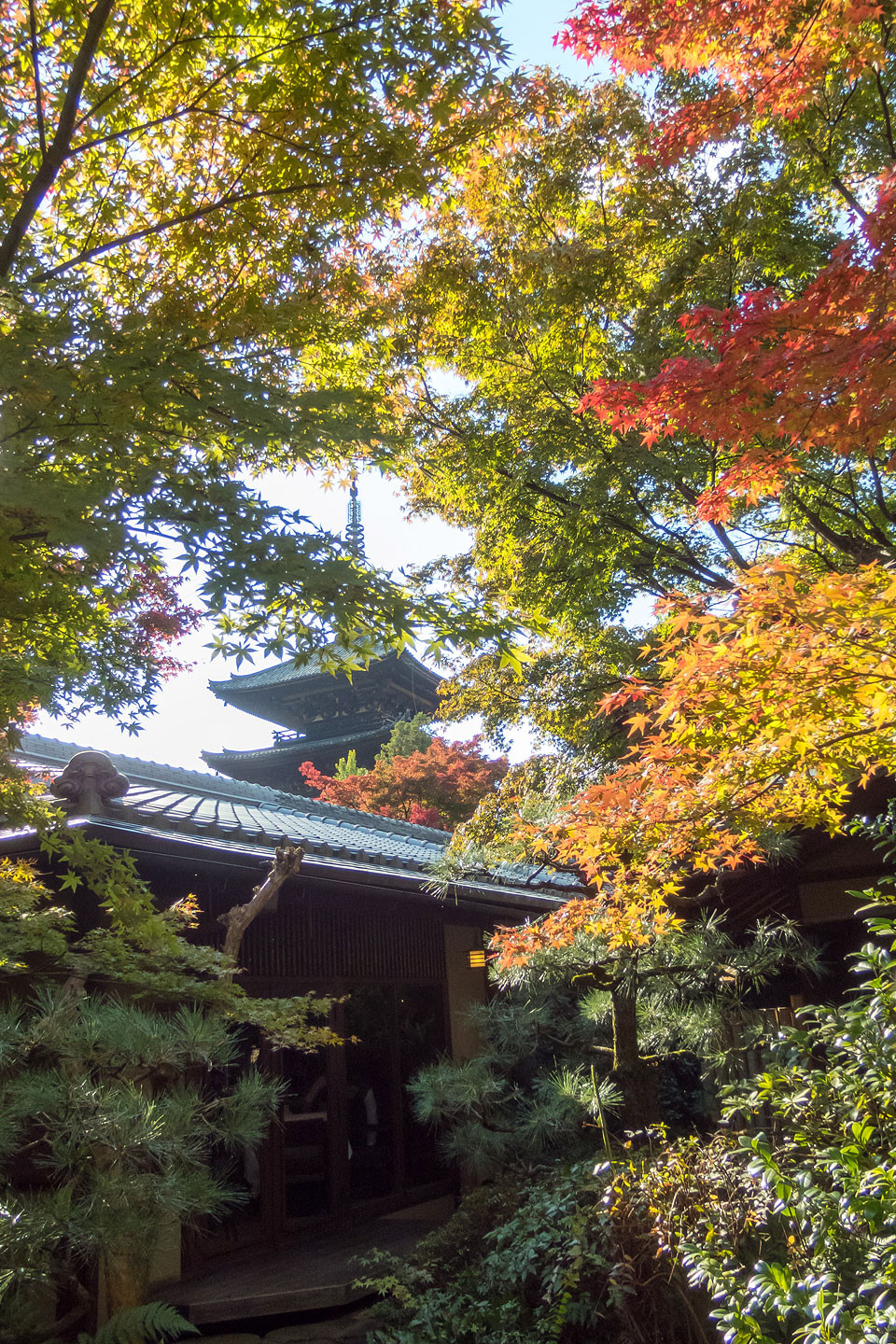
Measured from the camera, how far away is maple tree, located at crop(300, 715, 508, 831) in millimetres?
17297

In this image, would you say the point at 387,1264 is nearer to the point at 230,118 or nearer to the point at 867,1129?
the point at 867,1129

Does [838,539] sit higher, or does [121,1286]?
[838,539]

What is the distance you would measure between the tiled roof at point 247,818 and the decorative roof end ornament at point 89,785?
10cm

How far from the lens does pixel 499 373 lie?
703cm

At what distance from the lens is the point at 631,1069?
17.9 feet

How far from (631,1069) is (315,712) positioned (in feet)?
53.9

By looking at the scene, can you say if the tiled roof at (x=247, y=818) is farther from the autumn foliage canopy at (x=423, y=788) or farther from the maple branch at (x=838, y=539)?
the maple branch at (x=838, y=539)

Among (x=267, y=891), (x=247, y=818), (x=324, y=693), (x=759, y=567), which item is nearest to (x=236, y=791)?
(x=247, y=818)

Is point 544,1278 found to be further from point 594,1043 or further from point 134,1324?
point 594,1043

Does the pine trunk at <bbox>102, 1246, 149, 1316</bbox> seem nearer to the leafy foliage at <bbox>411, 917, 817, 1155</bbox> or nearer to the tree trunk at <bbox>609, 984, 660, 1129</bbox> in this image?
the leafy foliage at <bbox>411, 917, 817, 1155</bbox>

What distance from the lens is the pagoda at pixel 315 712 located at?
20.4 m

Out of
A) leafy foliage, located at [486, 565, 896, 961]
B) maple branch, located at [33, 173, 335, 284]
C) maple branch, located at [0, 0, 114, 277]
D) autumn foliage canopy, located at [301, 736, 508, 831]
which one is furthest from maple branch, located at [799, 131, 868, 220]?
autumn foliage canopy, located at [301, 736, 508, 831]

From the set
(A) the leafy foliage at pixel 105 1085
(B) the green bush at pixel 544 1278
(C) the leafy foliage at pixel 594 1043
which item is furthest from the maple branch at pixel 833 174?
(B) the green bush at pixel 544 1278

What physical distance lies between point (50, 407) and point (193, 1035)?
246cm
